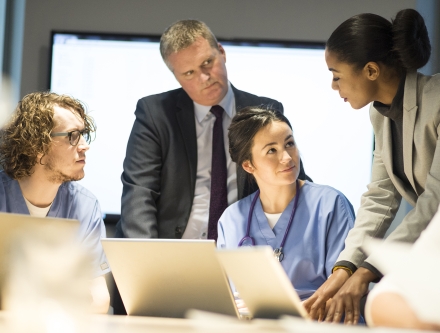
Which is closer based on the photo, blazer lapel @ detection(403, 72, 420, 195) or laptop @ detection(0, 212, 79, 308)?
laptop @ detection(0, 212, 79, 308)

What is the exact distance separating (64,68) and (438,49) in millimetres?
2212

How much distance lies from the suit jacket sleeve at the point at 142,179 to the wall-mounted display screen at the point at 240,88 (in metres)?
0.86

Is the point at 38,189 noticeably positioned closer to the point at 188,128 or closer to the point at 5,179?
the point at 5,179

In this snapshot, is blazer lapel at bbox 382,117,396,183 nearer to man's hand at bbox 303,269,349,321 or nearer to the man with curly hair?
man's hand at bbox 303,269,349,321

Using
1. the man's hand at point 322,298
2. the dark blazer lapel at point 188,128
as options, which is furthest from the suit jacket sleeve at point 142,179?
the man's hand at point 322,298

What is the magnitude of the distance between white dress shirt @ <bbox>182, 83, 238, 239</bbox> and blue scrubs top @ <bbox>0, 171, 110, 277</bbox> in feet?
1.57

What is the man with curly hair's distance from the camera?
226 centimetres

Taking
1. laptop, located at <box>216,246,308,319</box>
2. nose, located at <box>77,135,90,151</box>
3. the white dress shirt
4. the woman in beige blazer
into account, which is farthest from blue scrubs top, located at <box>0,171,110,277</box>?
laptop, located at <box>216,246,308,319</box>

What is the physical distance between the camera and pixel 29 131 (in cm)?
235

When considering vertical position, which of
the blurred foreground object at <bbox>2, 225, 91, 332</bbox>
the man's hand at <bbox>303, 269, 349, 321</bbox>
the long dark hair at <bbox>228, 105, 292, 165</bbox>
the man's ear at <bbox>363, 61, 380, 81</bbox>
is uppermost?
the man's ear at <bbox>363, 61, 380, 81</bbox>

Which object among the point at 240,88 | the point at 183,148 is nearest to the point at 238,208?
the point at 183,148

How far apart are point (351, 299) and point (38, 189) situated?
1.27 meters

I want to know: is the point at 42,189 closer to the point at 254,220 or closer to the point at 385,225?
the point at 254,220

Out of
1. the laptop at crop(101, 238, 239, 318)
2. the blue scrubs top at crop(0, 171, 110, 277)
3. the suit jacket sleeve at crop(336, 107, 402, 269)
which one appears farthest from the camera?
the blue scrubs top at crop(0, 171, 110, 277)
